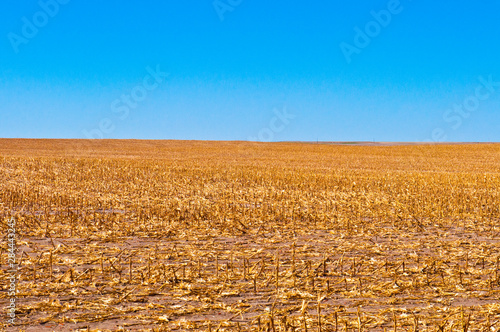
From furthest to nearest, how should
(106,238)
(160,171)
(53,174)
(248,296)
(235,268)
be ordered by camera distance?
(160,171) < (53,174) < (106,238) < (235,268) < (248,296)

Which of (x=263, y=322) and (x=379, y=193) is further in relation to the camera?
(x=379, y=193)

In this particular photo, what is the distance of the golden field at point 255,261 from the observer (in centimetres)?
555

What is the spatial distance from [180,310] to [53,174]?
20746mm

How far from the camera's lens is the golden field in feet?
18.2

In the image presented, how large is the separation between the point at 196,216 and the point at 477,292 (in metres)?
7.74

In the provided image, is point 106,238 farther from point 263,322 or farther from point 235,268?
point 263,322

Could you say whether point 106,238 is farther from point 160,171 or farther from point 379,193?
point 160,171

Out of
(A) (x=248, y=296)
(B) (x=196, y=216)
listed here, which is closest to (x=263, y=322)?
(A) (x=248, y=296)

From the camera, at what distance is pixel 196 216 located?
1272 centimetres

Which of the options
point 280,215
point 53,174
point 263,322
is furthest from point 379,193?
point 53,174

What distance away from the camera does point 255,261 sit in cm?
821

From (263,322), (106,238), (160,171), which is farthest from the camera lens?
(160,171)

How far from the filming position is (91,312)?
567 centimetres

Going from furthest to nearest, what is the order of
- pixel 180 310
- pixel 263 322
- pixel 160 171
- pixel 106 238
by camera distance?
pixel 160 171, pixel 106 238, pixel 180 310, pixel 263 322
